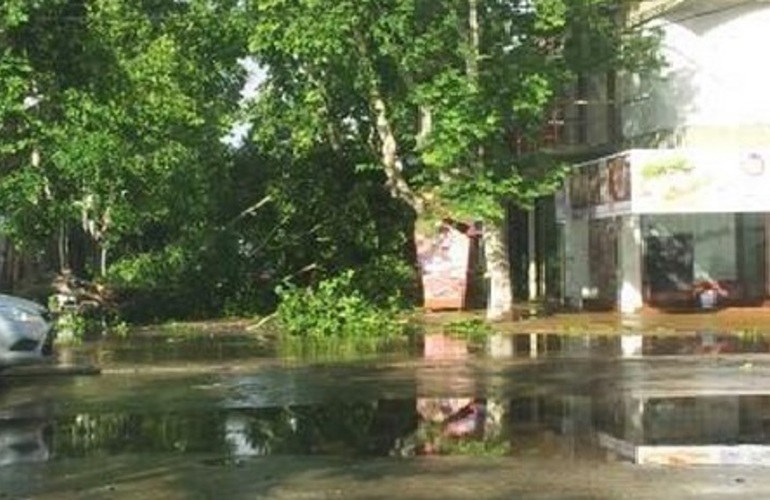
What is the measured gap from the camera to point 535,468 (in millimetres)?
10797

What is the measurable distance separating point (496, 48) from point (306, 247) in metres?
10.3

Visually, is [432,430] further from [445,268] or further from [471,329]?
[445,268]

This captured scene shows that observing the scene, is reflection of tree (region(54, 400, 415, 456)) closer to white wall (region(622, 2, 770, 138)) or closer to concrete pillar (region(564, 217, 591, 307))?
white wall (region(622, 2, 770, 138))

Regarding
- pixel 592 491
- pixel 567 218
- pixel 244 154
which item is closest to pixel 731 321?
pixel 567 218

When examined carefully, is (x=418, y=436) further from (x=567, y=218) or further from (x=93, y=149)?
(x=567, y=218)

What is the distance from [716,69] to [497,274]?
7.71 m

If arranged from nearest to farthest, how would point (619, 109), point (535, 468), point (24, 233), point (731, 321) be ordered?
point (535, 468), point (731, 321), point (24, 233), point (619, 109)

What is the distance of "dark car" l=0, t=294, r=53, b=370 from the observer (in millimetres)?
18438

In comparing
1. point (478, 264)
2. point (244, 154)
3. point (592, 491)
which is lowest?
point (592, 491)

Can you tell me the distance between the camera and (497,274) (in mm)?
31547

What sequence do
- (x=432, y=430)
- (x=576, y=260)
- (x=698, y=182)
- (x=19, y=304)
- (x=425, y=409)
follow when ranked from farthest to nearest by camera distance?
(x=576, y=260), (x=698, y=182), (x=19, y=304), (x=425, y=409), (x=432, y=430)

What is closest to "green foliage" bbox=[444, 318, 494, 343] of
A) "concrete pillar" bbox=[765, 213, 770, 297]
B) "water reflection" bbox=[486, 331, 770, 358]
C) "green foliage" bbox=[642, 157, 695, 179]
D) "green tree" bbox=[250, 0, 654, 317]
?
"water reflection" bbox=[486, 331, 770, 358]

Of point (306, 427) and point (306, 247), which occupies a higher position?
point (306, 247)

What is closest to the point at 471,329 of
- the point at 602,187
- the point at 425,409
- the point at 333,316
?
the point at 333,316
